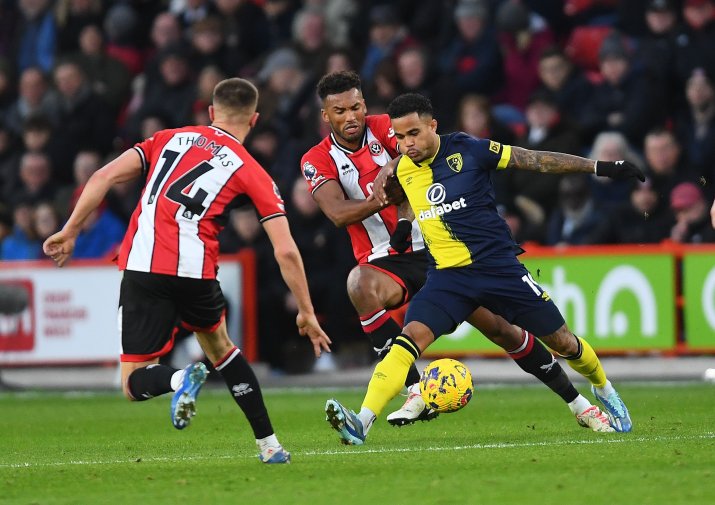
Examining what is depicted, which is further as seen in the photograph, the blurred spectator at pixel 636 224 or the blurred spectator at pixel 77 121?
the blurred spectator at pixel 77 121

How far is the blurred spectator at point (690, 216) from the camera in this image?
47.1 feet

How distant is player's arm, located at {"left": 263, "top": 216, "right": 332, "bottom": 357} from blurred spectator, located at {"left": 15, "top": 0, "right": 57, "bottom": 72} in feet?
46.2

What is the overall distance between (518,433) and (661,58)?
701 centimetres

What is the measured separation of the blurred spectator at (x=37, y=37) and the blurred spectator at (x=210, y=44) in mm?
3157

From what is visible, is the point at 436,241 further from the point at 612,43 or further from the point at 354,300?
the point at 612,43

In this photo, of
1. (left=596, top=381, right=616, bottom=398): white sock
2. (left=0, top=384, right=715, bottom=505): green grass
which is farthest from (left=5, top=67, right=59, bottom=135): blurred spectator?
(left=596, top=381, right=616, bottom=398): white sock

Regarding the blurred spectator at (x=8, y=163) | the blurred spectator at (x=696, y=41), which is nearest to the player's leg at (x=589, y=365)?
the blurred spectator at (x=696, y=41)

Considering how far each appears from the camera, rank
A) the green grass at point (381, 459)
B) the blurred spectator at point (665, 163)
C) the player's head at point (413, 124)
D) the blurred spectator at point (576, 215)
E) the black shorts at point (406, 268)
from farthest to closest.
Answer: the blurred spectator at point (576, 215), the blurred spectator at point (665, 163), the black shorts at point (406, 268), the player's head at point (413, 124), the green grass at point (381, 459)

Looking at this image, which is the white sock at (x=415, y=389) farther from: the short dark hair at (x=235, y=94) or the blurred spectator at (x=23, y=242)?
the blurred spectator at (x=23, y=242)

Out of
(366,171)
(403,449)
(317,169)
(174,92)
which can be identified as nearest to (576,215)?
(366,171)

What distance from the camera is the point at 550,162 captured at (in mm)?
8828

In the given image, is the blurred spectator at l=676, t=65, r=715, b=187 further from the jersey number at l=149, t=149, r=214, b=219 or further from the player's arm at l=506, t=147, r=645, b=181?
the jersey number at l=149, t=149, r=214, b=219

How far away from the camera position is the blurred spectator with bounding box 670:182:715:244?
47.1 feet

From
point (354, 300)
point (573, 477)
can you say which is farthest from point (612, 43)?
point (573, 477)
